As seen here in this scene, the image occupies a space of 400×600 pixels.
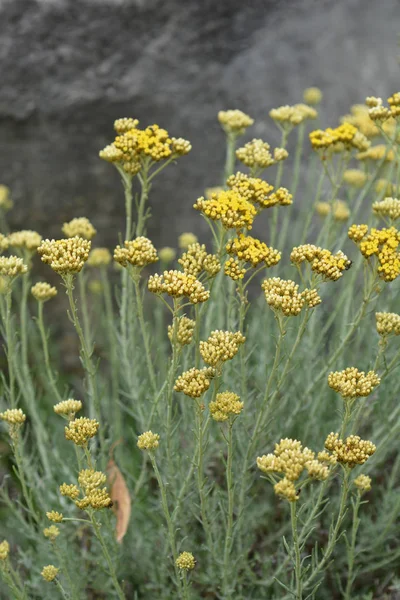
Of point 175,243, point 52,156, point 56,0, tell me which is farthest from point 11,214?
point 56,0

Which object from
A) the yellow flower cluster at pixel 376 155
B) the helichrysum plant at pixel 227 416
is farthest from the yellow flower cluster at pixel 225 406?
the yellow flower cluster at pixel 376 155

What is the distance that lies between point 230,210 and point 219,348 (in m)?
0.39

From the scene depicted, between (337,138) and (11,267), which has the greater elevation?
(337,138)

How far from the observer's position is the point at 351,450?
1762mm

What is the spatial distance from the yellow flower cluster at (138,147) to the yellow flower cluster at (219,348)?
2.13 ft

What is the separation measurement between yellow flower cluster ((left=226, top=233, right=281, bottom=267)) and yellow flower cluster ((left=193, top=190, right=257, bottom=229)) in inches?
1.9

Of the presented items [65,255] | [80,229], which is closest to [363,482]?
[65,255]

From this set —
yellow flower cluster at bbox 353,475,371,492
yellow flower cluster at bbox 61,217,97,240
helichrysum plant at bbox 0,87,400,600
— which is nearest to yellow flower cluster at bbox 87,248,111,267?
helichrysum plant at bbox 0,87,400,600

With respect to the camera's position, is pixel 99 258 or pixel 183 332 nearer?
pixel 183 332

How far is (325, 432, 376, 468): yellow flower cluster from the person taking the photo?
175 centimetres

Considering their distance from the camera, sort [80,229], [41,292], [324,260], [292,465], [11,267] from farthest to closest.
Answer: [80,229]
[41,292]
[11,267]
[324,260]
[292,465]

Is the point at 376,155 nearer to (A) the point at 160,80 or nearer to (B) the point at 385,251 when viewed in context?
(B) the point at 385,251

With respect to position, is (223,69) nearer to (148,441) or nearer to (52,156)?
(52,156)

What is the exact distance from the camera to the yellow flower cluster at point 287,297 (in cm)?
188
